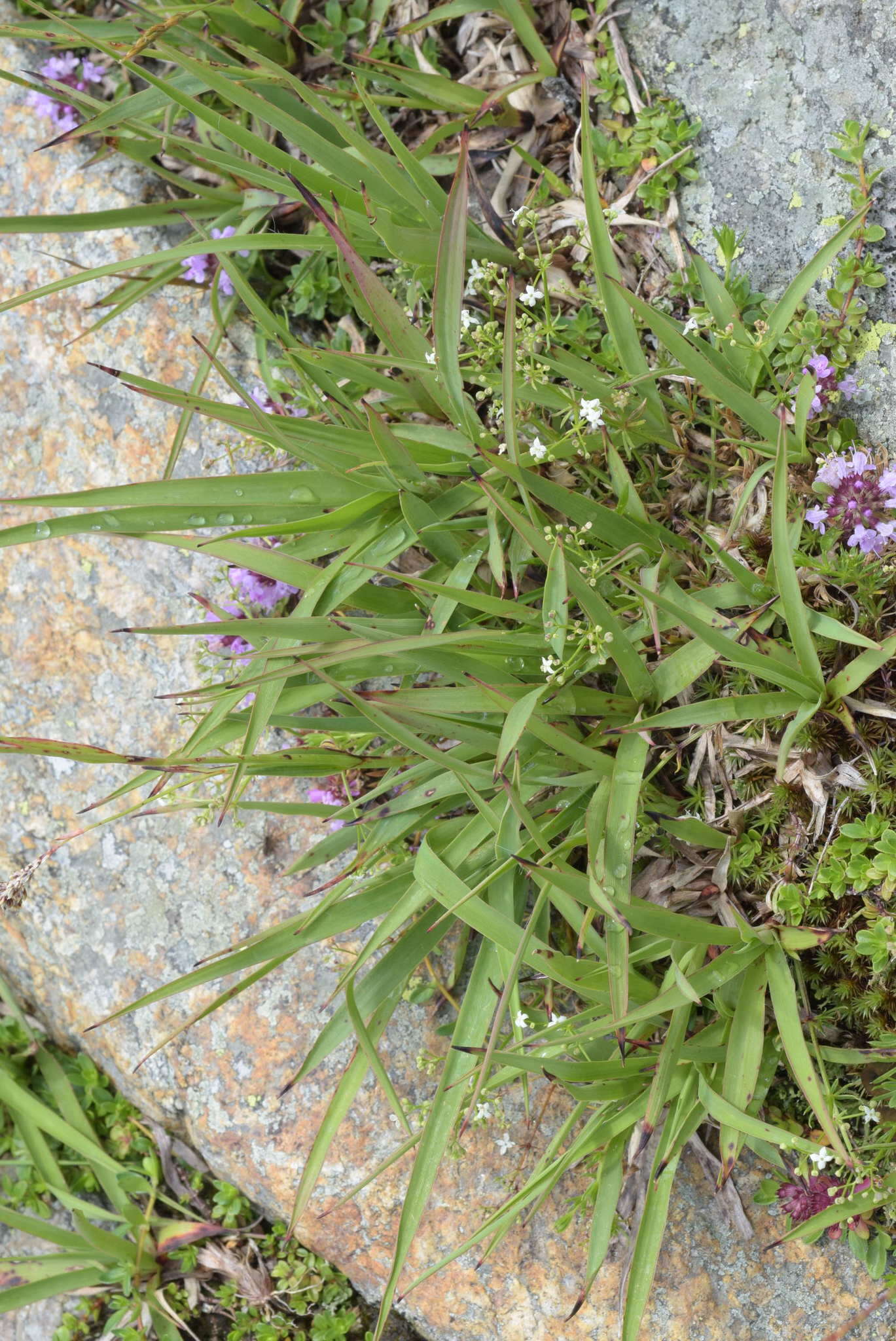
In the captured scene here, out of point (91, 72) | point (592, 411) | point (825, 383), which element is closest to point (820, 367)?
point (825, 383)

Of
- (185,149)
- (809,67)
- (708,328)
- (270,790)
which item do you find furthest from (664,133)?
(270,790)

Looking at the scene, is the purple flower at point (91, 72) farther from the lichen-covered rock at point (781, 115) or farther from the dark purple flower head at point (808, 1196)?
the dark purple flower head at point (808, 1196)

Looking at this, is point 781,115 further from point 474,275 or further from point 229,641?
point 229,641

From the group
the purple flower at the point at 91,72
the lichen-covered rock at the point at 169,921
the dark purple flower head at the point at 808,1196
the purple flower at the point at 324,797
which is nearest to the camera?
the dark purple flower head at the point at 808,1196

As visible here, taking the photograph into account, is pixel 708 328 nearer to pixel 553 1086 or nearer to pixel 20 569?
pixel 553 1086

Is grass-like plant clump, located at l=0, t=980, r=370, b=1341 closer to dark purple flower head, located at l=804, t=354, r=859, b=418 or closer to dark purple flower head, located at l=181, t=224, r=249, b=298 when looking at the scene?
dark purple flower head, located at l=181, t=224, r=249, b=298

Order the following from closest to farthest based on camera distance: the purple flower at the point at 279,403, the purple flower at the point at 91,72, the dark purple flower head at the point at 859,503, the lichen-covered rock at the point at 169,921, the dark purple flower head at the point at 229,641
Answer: the dark purple flower head at the point at 859,503 < the lichen-covered rock at the point at 169,921 < the dark purple flower head at the point at 229,641 < the purple flower at the point at 279,403 < the purple flower at the point at 91,72

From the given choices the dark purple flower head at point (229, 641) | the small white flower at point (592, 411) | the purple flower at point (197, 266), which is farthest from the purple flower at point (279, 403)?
the small white flower at point (592, 411)
